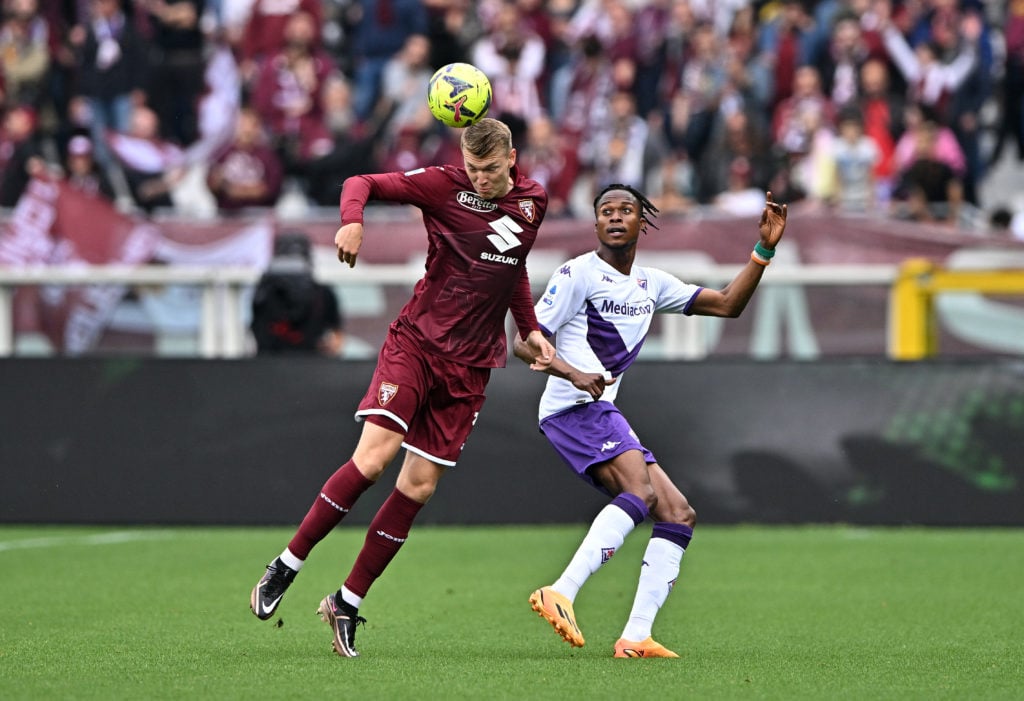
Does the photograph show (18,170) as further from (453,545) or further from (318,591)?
(318,591)

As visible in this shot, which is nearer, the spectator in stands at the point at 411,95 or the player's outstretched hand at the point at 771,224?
the player's outstretched hand at the point at 771,224

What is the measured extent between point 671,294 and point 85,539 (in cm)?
628

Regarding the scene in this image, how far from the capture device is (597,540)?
7.50 meters

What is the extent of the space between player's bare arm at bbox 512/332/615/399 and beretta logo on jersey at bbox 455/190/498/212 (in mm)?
624

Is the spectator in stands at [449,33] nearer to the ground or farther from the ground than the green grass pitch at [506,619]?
farther from the ground

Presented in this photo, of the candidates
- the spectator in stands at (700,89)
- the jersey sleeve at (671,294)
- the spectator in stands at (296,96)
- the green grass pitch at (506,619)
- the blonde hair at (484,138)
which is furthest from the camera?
the spectator in stands at (296,96)

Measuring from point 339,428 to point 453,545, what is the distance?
5.27 feet

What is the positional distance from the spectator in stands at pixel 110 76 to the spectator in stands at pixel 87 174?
0.90 m

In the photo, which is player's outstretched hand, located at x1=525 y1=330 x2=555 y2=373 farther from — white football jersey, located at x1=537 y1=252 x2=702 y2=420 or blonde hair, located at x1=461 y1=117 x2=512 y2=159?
blonde hair, located at x1=461 y1=117 x2=512 y2=159

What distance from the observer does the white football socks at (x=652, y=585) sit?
747 cm

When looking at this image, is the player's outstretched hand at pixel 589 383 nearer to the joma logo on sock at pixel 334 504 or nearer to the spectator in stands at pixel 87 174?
the joma logo on sock at pixel 334 504

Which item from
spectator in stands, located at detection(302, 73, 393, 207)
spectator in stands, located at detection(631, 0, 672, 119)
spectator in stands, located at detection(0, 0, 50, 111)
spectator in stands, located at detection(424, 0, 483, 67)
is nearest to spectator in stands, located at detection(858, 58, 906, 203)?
spectator in stands, located at detection(631, 0, 672, 119)

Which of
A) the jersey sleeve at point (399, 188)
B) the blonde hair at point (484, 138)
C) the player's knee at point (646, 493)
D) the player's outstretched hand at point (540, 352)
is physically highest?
the blonde hair at point (484, 138)

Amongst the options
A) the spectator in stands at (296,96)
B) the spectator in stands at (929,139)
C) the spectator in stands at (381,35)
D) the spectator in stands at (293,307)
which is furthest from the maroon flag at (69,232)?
the spectator in stands at (929,139)
